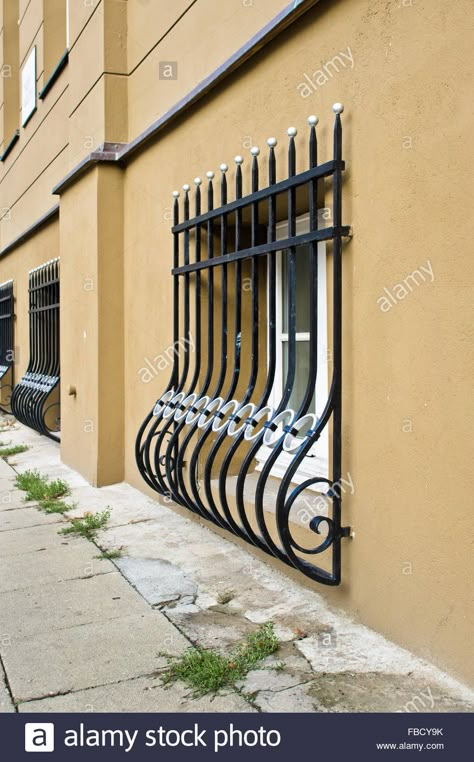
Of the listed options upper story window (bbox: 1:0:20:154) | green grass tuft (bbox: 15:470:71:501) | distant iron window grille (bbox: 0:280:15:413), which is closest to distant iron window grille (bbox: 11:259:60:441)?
distant iron window grille (bbox: 0:280:15:413)

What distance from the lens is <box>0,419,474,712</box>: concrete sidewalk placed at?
2.50 meters

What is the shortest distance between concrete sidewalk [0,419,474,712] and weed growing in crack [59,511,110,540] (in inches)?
3.4

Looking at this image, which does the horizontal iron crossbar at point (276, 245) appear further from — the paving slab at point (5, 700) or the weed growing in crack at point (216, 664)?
the paving slab at point (5, 700)

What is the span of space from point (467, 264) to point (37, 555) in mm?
3015

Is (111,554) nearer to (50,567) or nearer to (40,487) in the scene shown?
(50,567)

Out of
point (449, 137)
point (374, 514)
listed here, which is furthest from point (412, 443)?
point (449, 137)

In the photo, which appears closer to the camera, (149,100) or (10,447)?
(149,100)

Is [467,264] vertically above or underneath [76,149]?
underneath

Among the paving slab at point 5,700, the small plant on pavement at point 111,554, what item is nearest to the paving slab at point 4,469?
the small plant on pavement at point 111,554

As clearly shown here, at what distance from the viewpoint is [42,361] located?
8.77m

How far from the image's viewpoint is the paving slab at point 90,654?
2672 mm

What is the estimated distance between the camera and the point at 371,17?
2.96 metres

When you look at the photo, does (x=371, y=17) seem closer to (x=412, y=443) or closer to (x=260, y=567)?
(x=412, y=443)

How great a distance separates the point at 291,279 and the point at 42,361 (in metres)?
6.01
